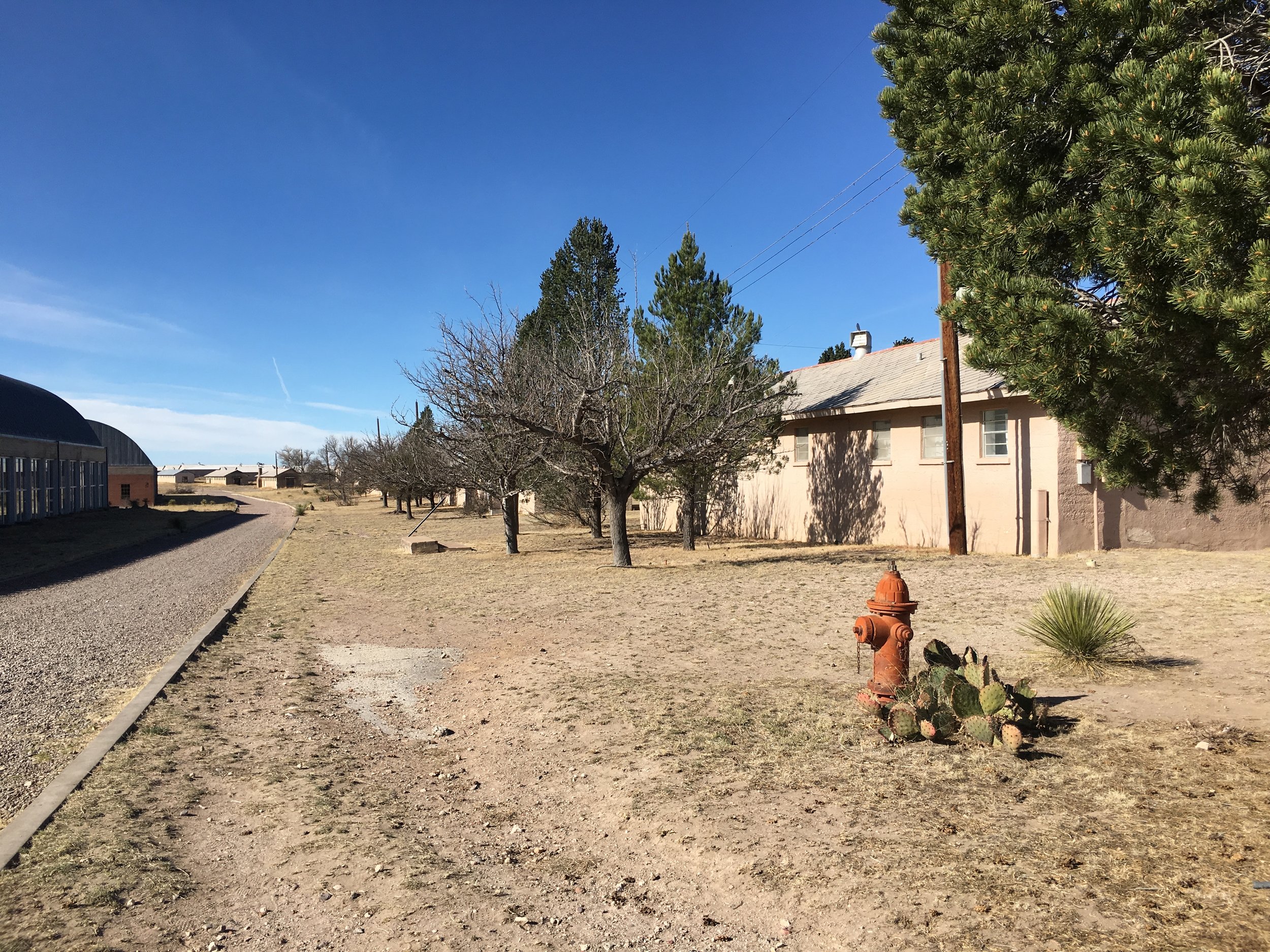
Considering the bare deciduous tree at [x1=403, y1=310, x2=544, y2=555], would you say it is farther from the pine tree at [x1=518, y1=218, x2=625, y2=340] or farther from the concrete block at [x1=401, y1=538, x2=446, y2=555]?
the pine tree at [x1=518, y1=218, x2=625, y2=340]

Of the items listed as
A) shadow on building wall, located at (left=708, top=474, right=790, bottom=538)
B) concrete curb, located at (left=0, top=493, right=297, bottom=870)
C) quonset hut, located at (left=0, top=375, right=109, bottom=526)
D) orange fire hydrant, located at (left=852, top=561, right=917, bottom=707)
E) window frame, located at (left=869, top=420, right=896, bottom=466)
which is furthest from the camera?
quonset hut, located at (left=0, top=375, right=109, bottom=526)

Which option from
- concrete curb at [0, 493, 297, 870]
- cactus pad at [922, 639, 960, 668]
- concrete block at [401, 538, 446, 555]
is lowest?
concrete curb at [0, 493, 297, 870]

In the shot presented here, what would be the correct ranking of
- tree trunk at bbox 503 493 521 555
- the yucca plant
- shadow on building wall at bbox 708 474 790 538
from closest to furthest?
the yucca plant < tree trunk at bbox 503 493 521 555 < shadow on building wall at bbox 708 474 790 538

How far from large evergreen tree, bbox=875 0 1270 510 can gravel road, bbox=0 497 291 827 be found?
19.5 feet

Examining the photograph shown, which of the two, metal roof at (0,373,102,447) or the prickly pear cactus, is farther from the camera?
metal roof at (0,373,102,447)

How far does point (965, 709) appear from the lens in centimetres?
480

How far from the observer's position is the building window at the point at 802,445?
66.9 ft

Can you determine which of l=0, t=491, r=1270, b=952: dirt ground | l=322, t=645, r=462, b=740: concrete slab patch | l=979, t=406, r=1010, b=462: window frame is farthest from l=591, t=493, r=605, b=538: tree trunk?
l=0, t=491, r=1270, b=952: dirt ground

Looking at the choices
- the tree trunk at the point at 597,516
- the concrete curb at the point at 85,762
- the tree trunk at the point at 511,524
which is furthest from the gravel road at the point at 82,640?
the tree trunk at the point at 597,516

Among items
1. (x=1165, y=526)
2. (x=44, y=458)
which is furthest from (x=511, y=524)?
(x=44, y=458)

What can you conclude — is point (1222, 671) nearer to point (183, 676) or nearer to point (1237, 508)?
point (183, 676)

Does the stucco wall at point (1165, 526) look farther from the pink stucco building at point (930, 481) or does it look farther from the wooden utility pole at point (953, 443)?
the wooden utility pole at point (953, 443)

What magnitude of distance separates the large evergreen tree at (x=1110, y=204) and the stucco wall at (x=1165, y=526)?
1065 centimetres

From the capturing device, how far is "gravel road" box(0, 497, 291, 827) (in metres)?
5.36
